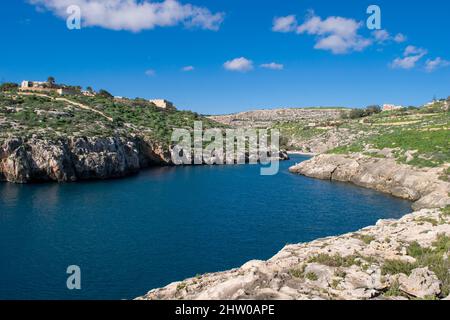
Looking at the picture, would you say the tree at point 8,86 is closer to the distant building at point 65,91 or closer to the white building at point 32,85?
the white building at point 32,85

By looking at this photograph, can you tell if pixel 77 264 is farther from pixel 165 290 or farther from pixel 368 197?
pixel 368 197

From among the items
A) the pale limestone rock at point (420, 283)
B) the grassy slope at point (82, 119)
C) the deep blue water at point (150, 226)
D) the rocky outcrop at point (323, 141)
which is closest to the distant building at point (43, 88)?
the grassy slope at point (82, 119)

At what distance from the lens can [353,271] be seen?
17625mm

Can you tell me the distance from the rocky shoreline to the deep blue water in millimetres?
8080

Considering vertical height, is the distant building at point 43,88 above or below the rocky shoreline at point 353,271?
above

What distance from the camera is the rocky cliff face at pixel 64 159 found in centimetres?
6331

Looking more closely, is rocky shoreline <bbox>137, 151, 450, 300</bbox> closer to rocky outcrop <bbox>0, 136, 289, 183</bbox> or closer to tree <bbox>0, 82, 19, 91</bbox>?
rocky outcrop <bbox>0, 136, 289, 183</bbox>

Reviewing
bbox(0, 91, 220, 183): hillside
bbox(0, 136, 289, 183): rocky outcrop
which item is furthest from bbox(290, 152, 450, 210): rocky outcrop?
bbox(0, 136, 289, 183): rocky outcrop

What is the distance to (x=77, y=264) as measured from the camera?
2822 centimetres

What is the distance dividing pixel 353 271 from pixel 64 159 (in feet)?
198

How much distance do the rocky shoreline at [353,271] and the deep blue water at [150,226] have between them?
808 cm

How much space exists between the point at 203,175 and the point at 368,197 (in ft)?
112

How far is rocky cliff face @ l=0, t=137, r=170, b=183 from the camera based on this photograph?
6331 centimetres

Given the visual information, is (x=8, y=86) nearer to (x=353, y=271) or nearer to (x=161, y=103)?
(x=161, y=103)
